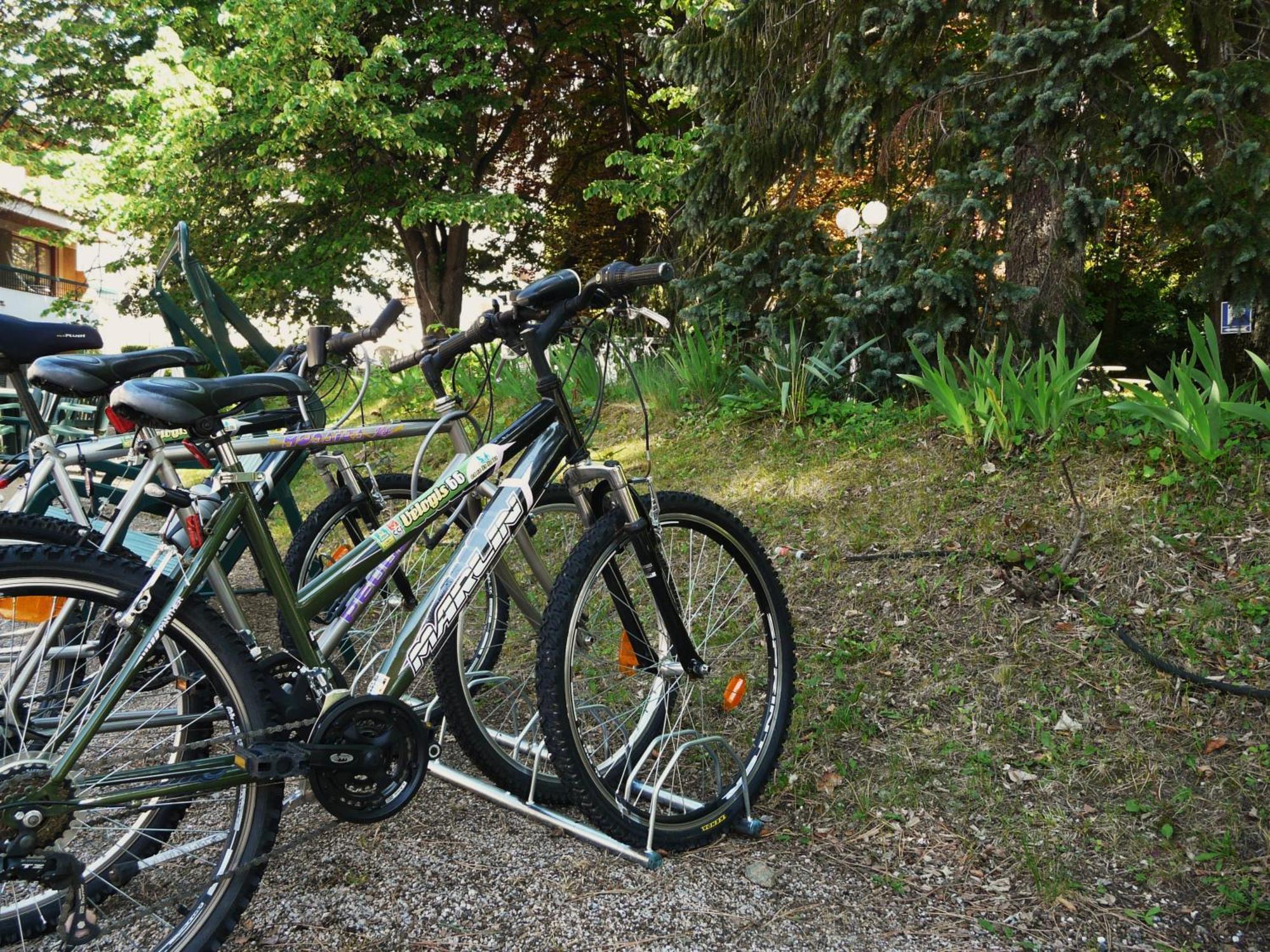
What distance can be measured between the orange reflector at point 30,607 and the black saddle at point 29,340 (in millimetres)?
832

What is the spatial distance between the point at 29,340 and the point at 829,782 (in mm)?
2505

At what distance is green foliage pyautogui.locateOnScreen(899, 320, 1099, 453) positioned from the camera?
3.87m

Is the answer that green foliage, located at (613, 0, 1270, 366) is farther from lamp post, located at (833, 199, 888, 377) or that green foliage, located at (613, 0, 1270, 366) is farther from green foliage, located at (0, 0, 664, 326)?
green foliage, located at (0, 0, 664, 326)

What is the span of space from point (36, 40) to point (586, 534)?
49.6ft

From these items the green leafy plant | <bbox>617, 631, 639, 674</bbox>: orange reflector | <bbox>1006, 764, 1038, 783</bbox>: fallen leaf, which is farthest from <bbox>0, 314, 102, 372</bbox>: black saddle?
the green leafy plant

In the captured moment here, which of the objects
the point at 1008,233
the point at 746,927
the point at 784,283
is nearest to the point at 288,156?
the point at 784,283

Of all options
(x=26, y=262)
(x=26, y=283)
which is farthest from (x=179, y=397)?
(x=26, y=262)

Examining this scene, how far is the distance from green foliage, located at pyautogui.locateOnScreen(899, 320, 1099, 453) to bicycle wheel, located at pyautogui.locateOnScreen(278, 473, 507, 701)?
2.14 metres

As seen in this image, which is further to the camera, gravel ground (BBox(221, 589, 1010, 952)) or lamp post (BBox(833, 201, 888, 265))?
lamp post (BBox(833, 201, 888, 265))

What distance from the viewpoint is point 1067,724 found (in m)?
2.77

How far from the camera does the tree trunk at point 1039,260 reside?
453 centimetres

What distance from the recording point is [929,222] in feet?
15.8

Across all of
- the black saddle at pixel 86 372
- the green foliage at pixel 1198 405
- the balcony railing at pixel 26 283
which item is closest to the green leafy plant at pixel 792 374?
the green foliage at pixel 1198 405

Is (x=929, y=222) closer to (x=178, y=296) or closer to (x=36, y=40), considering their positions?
(x=178, y=296)
